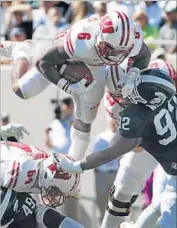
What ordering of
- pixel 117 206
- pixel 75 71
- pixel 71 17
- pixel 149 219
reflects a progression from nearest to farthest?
pixel 75 71
pixel 149 219
pixel 117 206
pixel 71 17

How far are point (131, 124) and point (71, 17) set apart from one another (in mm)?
3738

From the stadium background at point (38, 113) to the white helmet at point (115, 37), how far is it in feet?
8.54

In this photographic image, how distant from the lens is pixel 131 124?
5.28m

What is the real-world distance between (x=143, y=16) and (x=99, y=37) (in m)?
3.00

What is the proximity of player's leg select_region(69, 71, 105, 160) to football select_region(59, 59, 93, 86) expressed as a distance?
0.09 m

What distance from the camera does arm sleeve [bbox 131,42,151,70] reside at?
588 centimetres

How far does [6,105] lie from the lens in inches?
333

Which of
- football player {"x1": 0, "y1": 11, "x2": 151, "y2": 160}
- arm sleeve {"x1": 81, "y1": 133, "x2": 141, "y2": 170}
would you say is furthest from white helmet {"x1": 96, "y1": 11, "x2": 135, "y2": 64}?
arm sleeve {"x1": 81, "y1": 133, "x2": 141, "y2": 170}

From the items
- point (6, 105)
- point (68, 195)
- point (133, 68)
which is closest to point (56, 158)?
point (68, 195)

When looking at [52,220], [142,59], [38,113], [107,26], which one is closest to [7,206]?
[52,220]

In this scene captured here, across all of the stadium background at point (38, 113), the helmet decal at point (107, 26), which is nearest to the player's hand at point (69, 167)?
the helmet decal at point (107, 26)

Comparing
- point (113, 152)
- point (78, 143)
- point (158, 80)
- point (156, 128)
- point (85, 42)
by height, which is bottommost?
point (78, 143)

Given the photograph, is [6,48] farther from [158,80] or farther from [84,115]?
[158,80]

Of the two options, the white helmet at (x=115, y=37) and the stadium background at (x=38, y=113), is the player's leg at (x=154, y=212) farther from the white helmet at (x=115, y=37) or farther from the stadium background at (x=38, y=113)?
the stadium background at (x=38, y=113)
